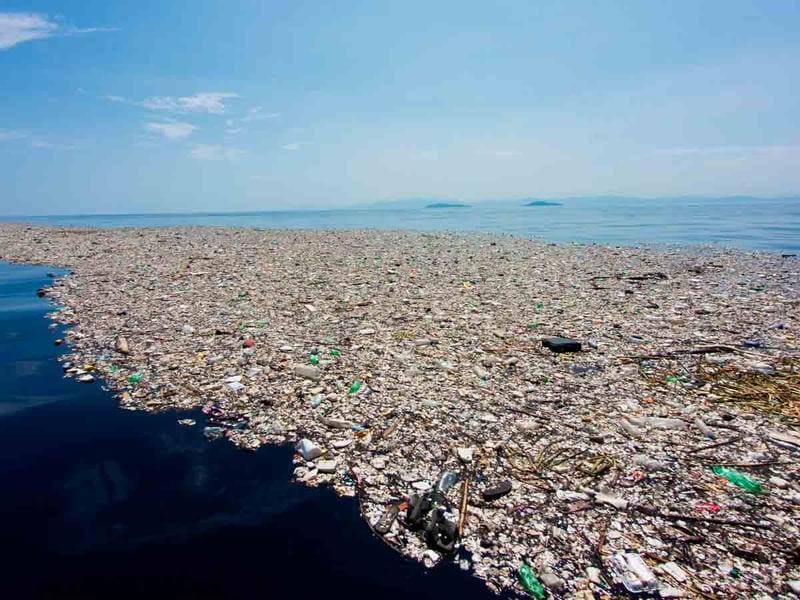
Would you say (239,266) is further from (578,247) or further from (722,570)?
(578,247)

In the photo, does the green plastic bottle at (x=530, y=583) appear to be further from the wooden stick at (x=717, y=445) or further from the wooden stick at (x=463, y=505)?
the wooden stick at (x=717, y=445)

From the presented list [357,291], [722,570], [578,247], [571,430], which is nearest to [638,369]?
[571,430]

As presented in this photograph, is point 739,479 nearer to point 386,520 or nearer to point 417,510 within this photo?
point 417,510

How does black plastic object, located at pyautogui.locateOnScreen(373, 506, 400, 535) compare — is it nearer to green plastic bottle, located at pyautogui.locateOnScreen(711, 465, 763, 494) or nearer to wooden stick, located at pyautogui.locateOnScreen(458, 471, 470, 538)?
wooden stick, located at pyautogui.locateOnScreen(458, 471, 470, 538)

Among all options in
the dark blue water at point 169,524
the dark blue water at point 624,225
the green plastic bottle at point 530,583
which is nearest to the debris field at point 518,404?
the green plastic bottle at point 530,583

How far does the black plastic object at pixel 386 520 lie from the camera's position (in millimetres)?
A: 3479

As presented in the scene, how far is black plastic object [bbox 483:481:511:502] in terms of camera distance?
3798 mm

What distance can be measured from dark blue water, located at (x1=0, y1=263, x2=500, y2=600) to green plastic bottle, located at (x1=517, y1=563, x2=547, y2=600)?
1.17 ft

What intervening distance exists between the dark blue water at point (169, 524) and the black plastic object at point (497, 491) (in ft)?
2.82

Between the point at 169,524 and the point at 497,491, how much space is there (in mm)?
2976

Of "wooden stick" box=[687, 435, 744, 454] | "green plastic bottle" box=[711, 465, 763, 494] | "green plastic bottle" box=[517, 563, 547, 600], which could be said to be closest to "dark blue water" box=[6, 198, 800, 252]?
"wooden stick" box=[687, 435, 744, 454]

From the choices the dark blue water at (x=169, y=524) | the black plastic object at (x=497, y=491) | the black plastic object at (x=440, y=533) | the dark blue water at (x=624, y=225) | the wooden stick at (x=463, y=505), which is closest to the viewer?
the dark blue water at (x=169, y=524)

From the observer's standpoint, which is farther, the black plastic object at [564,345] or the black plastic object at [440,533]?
the black plastic object at [564,345]

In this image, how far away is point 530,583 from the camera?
2971 millimetres
